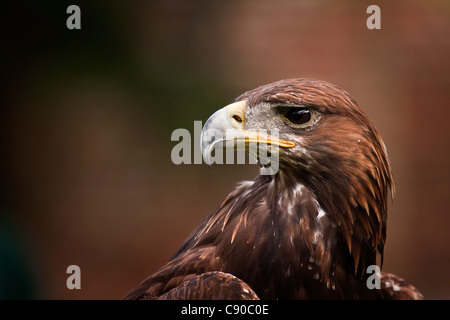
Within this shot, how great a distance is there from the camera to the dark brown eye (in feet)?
6.22

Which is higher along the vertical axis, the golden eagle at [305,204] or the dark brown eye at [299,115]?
the dark brown eye at [299,115]

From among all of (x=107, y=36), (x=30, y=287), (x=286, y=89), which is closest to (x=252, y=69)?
(x=107, y=36)

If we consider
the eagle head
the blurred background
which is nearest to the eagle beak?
the eagle head

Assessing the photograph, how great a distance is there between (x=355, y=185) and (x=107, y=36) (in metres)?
2.70

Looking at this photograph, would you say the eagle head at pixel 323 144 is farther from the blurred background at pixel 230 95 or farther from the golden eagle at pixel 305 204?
the blurred background at pixel 230 95

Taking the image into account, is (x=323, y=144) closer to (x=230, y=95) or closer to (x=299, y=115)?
(x=299, y=115)

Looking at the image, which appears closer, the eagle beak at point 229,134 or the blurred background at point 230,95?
the eagle beak at point 229,134

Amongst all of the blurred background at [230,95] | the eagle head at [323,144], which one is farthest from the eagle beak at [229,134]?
the blurred background at [230,95]

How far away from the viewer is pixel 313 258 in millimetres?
1903

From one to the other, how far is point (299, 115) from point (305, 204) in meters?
0.30

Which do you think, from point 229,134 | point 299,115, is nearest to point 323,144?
point 299,115

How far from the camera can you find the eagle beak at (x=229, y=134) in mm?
1881

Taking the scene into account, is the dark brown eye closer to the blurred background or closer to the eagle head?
the eagle head

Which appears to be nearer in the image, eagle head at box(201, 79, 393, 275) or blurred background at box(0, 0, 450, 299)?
eagle head at box(201, 79, 393, 275)
